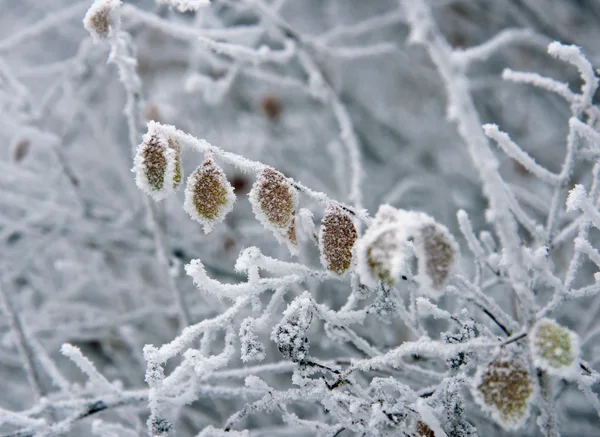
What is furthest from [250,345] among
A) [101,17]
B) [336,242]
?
[101,17]

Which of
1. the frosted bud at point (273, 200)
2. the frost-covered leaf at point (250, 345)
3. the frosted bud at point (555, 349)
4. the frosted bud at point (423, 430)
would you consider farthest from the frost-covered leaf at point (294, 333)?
the frosted bud at point (555, 349)

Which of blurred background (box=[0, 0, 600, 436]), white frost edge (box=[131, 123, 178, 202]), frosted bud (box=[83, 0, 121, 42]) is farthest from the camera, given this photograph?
blurred background (box=[0, 0, 600, 436])

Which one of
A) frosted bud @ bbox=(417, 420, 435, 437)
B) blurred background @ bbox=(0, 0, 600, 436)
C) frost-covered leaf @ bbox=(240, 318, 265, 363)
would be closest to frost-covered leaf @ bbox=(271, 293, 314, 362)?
frost-covered leaf @ bbox=(240, 318, 265, 363)

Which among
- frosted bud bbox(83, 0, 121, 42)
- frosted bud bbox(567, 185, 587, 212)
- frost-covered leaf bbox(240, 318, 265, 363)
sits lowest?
frost-covered leaf bbox(240, 318, 265, 363)

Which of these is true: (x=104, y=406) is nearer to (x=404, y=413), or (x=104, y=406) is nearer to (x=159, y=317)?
(x=404, y=413)

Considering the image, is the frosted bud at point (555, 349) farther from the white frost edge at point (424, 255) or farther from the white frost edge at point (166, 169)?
the white frost edge at point (166, 169)

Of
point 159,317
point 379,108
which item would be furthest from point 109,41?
point 379,108

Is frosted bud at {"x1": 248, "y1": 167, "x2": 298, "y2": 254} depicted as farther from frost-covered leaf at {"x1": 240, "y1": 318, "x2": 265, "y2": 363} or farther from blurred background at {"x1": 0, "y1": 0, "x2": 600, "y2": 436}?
blurred background at {"x1": 0, "y1": 0, "x2": 600, "y2": 436}

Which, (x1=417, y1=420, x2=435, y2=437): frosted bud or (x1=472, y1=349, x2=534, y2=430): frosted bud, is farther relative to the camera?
(x1=417, y1=420, x2=435, y2=437): frosted bud
